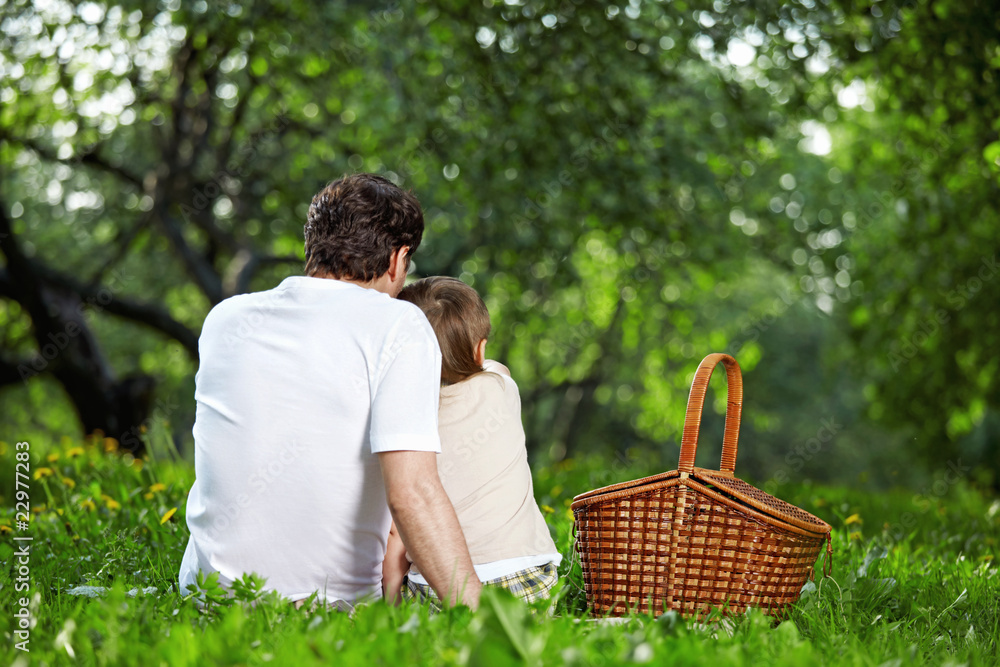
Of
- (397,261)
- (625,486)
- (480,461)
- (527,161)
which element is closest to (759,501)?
(625,486)

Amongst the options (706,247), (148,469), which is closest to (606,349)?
(706,247)

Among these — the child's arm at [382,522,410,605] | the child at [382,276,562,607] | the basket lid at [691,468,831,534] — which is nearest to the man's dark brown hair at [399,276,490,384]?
the child at [382,276,562,607]

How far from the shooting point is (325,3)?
6.89m

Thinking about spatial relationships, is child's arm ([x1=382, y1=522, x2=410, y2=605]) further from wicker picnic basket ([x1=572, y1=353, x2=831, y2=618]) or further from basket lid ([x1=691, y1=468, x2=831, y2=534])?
basket lid ([x1=691, y1=468, x2=831, y2=534])

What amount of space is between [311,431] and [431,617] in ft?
1.96

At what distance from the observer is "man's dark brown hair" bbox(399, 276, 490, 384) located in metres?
2.72

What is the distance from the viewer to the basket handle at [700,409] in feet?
8.55

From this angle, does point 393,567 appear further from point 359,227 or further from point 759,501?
point 759,501

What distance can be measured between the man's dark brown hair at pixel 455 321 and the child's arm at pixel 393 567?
0.55 m

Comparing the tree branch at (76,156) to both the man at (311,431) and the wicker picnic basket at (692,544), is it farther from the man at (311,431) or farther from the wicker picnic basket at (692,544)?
the wicker picnic basket at (692,544)

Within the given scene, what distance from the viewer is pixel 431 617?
2006 millimetres

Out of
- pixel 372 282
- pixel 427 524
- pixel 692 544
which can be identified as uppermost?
pixel 372 282

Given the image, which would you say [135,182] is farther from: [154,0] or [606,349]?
[606,349]

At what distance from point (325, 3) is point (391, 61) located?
687mm
